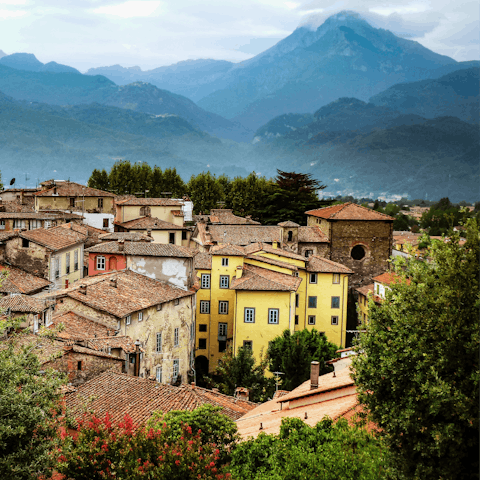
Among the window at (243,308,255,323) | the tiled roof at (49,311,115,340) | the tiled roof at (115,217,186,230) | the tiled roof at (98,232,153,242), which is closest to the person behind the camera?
the tiled roof at (49,311,115,340)

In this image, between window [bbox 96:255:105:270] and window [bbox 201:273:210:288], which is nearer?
window [bbox 96:255:105:270]

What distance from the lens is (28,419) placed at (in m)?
11.2

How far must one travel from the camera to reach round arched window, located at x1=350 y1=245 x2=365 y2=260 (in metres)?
57.6

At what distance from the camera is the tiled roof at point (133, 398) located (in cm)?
1770

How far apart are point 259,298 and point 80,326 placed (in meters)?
15.3

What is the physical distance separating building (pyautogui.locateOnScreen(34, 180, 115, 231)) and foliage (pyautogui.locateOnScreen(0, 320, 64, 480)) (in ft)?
160

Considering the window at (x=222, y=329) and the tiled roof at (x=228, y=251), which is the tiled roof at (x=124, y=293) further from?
the window at (x=222, y=329)

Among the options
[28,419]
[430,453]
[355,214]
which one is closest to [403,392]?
[430,453]

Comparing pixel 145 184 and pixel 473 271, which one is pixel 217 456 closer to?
pixel 473 271

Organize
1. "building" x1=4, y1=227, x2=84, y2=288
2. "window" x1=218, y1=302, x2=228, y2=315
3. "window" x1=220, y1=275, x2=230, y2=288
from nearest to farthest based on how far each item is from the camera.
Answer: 1. "building" x1=4, y1=227, x2=84, y2=288
2. "window" x1=220, y1=275, x2=230, y2=288
3. "window" x1=218, y1=302, x2=228, y2=315

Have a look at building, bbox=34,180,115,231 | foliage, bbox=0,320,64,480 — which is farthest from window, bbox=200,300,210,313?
foliage, bbox=0,320,64,480

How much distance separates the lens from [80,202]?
6450 centimetres

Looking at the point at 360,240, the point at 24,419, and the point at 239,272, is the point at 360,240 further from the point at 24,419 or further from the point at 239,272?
the point at 24,419

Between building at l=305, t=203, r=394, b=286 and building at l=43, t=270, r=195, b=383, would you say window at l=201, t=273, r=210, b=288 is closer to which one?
building at l=43, t=270, r=195, b=383
